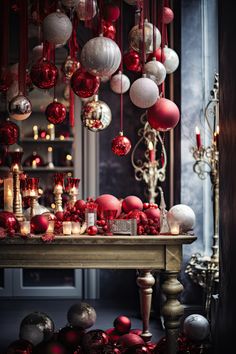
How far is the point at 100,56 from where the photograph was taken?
3334 millimetres

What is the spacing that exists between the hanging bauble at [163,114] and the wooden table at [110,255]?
65 centimetres

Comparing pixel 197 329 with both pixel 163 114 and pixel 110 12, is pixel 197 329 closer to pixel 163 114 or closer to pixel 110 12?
pixel 163 114

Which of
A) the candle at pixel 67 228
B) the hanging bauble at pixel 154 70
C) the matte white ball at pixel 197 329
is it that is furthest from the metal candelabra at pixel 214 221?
the candle at pixel 67 228

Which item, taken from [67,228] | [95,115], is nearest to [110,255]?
[67,228]

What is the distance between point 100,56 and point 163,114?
1.56 feet

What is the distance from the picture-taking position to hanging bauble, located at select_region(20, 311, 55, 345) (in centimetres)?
377

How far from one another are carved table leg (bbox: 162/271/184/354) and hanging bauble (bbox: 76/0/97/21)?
59.6 inches

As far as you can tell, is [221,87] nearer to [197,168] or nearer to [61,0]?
[61,0]

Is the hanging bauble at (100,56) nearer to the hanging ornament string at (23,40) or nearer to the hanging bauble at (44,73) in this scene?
the hanging bauble at (44,73)

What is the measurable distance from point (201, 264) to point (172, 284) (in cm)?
138

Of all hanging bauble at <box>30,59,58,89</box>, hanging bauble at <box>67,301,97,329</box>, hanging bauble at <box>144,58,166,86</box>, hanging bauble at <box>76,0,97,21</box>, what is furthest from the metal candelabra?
hanging bauble at <box>30,59,58,89</box>

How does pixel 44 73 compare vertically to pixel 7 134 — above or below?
above

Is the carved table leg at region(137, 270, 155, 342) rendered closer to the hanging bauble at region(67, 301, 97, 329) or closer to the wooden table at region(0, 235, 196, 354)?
the hanging bauble at region(67, 301, 97, 329)

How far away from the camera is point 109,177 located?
6.84m
